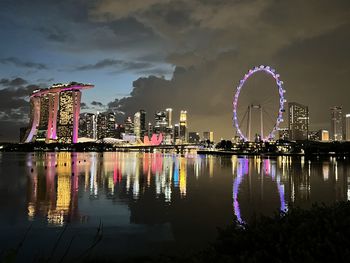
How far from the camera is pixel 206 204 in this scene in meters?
22.2

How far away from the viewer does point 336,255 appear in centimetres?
642

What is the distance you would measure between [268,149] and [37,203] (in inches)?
6207

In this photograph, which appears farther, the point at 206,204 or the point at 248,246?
the point at 206,204

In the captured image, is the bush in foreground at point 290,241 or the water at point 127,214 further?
the water at point 127,214

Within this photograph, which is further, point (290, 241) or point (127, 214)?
point (127, 214)

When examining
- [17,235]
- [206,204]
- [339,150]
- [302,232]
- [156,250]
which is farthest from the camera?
[339,150]

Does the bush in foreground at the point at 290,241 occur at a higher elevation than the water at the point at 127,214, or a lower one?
higher

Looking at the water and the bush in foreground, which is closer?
the bush in foreground

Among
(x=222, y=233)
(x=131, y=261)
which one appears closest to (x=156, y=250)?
(x=131, y=261)

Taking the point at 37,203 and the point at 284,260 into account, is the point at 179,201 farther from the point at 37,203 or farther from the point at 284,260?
the point at 284,260

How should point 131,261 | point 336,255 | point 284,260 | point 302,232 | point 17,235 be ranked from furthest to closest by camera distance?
point 17,235
point 131,261
point 302,232
point 284,260
point 336,255

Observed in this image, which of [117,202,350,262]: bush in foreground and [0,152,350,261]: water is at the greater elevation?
[117,202,350,262]: bush in foreground

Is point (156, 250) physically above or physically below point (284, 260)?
below

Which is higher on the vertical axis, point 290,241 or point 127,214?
point 290,241
